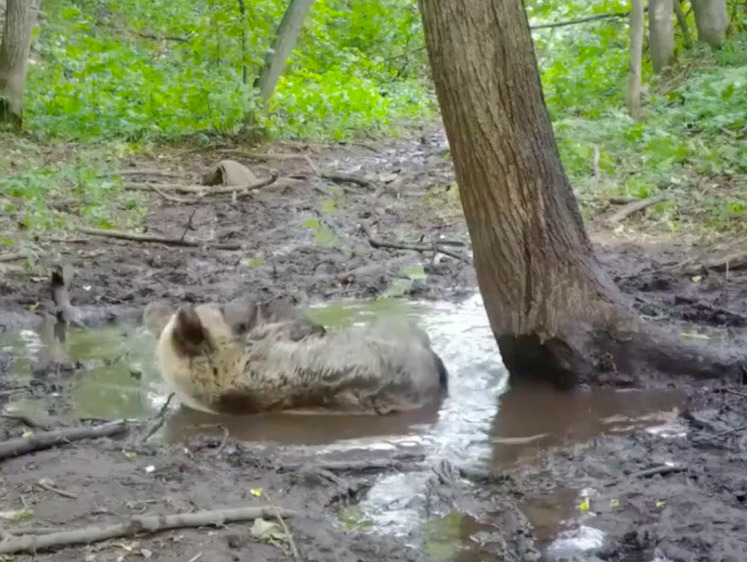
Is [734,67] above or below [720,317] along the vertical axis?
above

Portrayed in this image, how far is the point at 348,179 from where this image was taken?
15227 mm

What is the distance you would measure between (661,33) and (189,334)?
1303 cm

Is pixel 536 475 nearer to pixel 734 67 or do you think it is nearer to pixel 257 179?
pixel 257 179

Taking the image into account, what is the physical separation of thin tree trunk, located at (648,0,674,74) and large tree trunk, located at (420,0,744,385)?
37.7 feet

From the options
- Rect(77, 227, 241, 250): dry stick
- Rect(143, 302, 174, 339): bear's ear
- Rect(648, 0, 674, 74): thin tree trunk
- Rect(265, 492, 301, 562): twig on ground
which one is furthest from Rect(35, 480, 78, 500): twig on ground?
Rect(648, 0, 674, 74): thin tree trunk

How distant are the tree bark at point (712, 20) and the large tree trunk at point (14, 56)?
33.6 ft

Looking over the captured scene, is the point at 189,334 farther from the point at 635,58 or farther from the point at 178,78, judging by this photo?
the point at 178,78

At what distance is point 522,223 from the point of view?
6.27 metres

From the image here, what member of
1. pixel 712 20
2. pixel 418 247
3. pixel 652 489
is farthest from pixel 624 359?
pixel 712 20

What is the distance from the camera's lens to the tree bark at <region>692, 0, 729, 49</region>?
1727 centimetres

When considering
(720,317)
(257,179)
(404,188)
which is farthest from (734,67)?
(720,317)

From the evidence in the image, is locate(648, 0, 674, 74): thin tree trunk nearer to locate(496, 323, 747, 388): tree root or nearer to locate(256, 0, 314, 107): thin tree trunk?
locate(256, 0, 314, 107): thin tree trunk

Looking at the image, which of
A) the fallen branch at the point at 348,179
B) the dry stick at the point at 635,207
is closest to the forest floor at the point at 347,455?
the dry stick at the point at 635,207

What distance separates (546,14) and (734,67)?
6.50m
